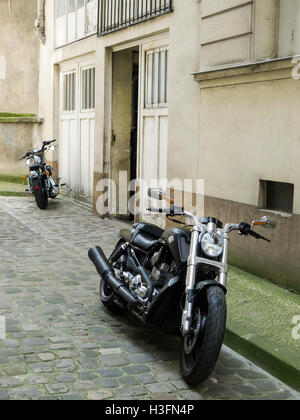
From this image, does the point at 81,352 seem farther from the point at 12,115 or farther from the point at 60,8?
the point at 12,115

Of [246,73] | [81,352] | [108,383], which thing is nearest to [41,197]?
[246,73]

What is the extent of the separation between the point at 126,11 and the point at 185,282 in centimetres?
732

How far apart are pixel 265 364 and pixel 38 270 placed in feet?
11.6

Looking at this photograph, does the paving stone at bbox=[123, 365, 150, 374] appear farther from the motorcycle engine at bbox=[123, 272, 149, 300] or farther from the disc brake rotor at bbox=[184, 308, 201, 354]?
the motorcycle engine at bbox=[123, 272, 149, 300]

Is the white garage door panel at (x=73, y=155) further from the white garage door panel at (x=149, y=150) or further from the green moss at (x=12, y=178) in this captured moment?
the white garage door panel at (x=149, y=150)

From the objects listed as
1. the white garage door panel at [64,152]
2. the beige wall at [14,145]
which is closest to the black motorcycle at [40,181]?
the white garage door panel at [64,152]

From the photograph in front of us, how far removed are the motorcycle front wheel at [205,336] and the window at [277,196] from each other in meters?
2.82

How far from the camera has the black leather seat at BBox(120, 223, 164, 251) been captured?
17.4 ft

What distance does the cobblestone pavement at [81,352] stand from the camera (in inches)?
161

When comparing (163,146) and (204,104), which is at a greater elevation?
(204,104)

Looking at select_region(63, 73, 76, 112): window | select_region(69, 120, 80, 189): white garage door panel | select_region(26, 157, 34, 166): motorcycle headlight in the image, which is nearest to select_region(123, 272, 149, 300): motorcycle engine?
select_region(26, 157, 34, 166): motorcycle headlight

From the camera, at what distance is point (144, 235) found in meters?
5.49
